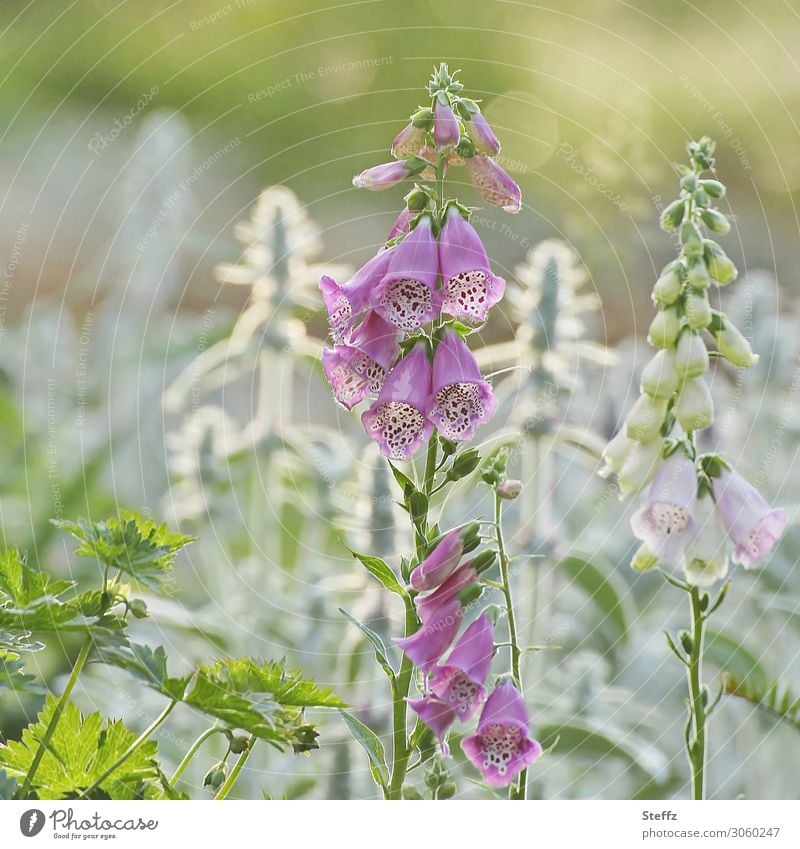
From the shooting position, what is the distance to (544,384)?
1.02 metres

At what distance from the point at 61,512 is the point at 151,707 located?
242 millimetres

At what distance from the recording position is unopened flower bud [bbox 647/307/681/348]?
2.01 feet

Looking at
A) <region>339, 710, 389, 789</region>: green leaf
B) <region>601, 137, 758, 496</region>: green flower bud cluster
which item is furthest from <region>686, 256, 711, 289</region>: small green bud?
<region>339, 710, 389, 789</region>: green leaf

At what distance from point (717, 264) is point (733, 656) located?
23.3 inches

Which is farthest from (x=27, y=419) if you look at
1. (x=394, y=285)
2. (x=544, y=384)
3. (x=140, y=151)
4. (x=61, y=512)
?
(x=394, y=285)

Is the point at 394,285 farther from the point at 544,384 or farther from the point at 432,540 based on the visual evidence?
the point at 544,384

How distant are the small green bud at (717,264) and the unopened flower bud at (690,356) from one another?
0.12 ft

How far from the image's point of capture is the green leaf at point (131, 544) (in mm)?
546

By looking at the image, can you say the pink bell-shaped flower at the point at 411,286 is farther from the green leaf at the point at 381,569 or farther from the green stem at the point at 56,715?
the green stem at the point at 56,715

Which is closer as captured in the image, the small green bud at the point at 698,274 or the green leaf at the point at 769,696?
the small green bud at the point at 698,274

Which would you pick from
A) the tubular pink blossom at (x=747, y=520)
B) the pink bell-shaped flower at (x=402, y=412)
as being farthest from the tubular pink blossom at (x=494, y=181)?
the tubular pink blossom at (x=747, y=520)

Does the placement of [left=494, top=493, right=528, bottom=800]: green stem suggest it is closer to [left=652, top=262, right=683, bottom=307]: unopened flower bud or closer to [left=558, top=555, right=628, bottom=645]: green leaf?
[left=652, top=262, right=683, bottom=307]: unopened flower bud

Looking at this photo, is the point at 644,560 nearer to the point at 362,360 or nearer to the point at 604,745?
the point at 362,360

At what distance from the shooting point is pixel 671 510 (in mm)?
613
